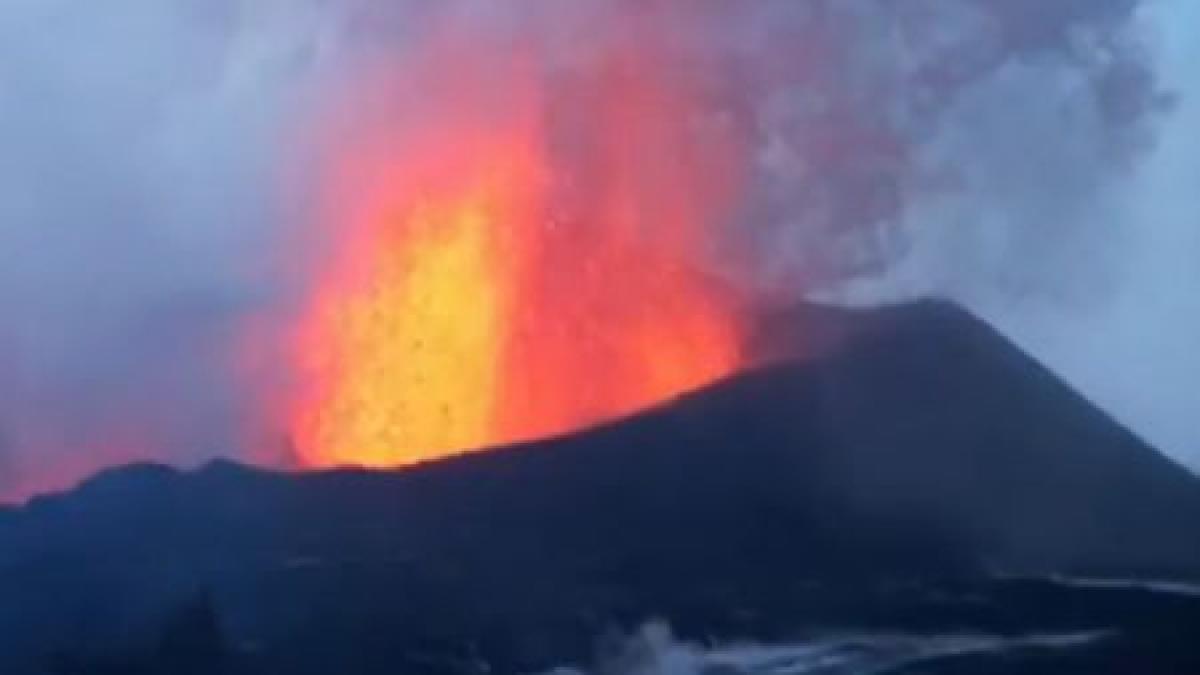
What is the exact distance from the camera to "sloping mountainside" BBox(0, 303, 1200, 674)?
108ft

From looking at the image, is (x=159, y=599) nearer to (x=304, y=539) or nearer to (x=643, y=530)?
(x=304, y=539)

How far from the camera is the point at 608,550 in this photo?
33875 mm

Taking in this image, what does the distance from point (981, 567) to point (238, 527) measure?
8.03m

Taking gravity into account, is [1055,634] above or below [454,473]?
below

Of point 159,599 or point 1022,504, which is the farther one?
point 1022,504

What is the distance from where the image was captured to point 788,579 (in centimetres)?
3372

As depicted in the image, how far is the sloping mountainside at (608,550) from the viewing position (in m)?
32.9

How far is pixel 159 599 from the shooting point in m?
33.1

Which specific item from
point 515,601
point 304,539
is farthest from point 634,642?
point 304,539

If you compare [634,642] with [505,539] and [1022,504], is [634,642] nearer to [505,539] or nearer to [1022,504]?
[505,539]

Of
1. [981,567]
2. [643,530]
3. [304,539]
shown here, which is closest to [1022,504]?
[981,567]

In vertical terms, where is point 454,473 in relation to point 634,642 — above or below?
above

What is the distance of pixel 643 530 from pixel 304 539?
12.0 feet

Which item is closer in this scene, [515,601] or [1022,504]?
[515,601]
